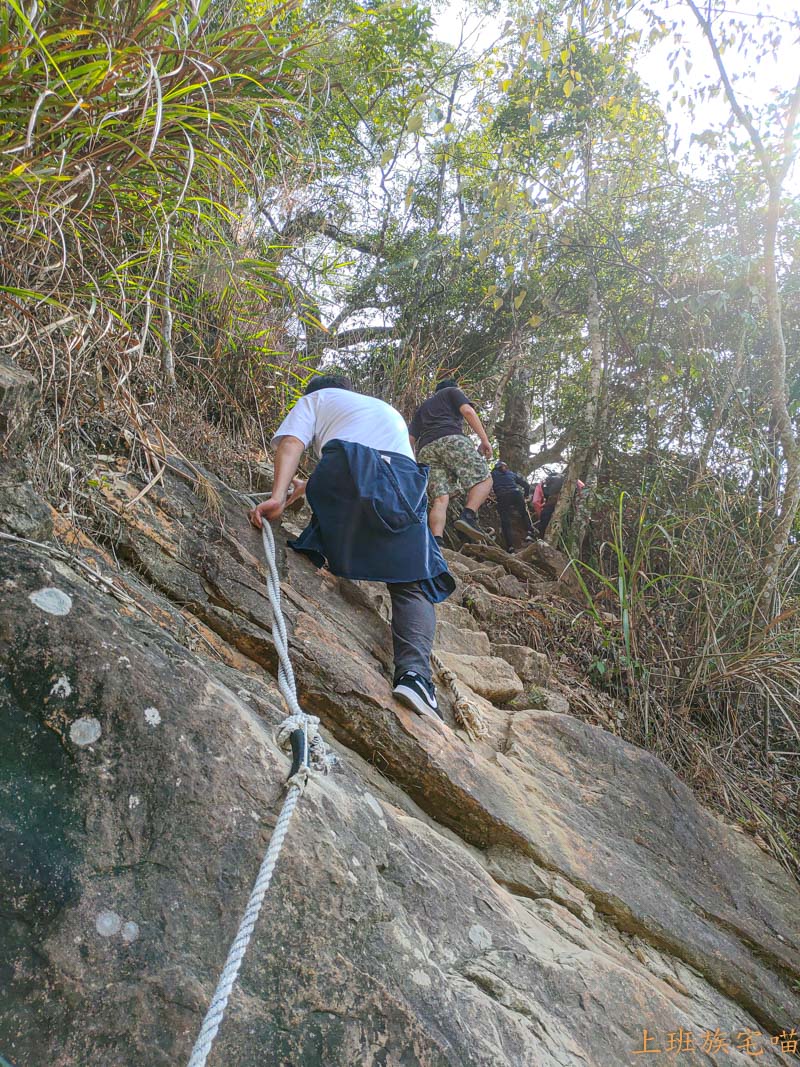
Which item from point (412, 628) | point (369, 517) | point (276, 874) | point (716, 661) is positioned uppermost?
point (716, 661)

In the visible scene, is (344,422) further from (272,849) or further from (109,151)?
(272,849)

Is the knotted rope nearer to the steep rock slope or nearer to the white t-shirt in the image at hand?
the steep rock slope

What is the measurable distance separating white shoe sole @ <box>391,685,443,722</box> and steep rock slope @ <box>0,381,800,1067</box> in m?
0.06

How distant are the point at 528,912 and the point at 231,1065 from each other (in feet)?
3.97

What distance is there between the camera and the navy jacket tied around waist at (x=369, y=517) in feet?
9.38

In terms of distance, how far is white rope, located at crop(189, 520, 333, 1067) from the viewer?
99 centimetres

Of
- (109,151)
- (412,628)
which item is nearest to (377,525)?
(412,628)

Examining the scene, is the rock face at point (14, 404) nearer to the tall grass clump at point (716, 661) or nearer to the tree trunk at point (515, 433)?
the tall grass clump at point (716, 661)

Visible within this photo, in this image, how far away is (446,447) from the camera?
18.6 feet

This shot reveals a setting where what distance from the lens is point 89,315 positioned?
2.16 metres

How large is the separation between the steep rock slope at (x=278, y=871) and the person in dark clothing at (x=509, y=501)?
492 centimetres

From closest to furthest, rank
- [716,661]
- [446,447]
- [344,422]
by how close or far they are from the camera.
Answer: [344,422]
[716,661]
[446,447]

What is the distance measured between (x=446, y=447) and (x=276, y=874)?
4.54 meters

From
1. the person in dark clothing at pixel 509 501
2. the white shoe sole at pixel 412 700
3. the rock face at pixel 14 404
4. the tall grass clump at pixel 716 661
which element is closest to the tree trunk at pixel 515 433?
the person in dark clothing at pixel 509 501
